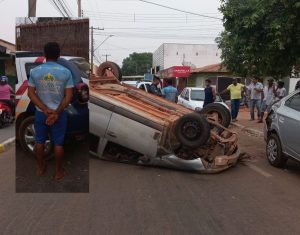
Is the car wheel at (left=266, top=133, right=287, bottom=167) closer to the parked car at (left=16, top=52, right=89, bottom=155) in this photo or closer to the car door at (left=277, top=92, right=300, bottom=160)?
the car door at (left=277, top=92, right=300, bottom=160)

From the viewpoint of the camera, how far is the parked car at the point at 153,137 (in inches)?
319

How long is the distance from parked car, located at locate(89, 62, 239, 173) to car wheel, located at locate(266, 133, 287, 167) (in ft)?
2.69

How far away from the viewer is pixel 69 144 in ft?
30.7

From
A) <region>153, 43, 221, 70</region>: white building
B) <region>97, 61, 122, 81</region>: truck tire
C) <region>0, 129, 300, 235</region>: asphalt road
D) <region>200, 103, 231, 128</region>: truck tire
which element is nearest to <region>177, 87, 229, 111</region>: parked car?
<region>97, 61, 122, 81</region>: truck tire

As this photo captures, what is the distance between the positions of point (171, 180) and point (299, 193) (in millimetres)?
1920

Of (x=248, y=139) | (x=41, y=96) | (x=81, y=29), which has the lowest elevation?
(x=248, y=139)

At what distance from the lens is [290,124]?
8.41 metres

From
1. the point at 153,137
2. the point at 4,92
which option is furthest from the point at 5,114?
the point at 153,137

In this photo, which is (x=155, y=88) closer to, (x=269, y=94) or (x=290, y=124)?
(x=269, y=94)

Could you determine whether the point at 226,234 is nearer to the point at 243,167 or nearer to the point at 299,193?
the point at 299,193

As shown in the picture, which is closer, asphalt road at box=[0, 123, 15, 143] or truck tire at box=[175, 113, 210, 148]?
truck tire at box=[175, 113, 210, 148]

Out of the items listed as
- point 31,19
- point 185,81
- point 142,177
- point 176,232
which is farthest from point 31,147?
point 185,81

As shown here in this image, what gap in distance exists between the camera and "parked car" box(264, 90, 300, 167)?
8188 mm

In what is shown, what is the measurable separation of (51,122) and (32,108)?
8.78ft
